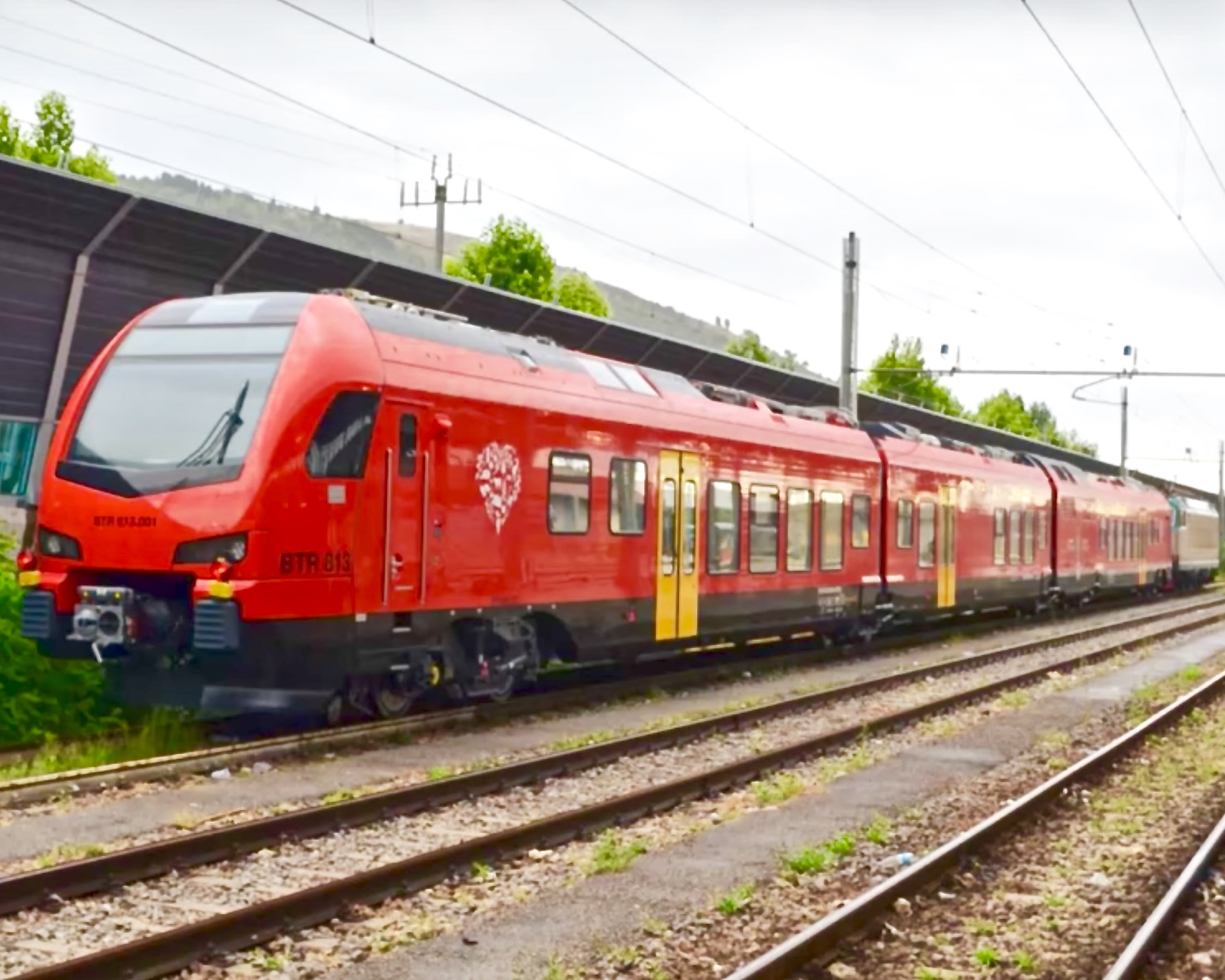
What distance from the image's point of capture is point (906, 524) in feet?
81.9

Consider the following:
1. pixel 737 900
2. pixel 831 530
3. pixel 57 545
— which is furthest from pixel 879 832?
pixel 831 530

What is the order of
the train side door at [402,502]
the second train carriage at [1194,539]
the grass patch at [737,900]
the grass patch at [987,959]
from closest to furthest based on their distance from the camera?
1. the grass patch at [987,959]
2. the grass patch at [737,900]
3. the train side door at [402,502]
4. the second train carriage at [1194,539]

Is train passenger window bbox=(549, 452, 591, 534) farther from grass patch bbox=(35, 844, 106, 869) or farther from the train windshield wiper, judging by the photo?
grass patch bbox=(35, 844, 106, 869)

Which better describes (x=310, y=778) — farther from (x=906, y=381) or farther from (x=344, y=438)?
(x=906, y=381)

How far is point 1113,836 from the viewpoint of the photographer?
10383 mm

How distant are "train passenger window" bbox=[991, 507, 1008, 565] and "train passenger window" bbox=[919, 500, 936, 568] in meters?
3.79

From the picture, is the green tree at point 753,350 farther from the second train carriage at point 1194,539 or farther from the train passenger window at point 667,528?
the train passenger window at point 667,528

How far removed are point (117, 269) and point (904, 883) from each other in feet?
39.1

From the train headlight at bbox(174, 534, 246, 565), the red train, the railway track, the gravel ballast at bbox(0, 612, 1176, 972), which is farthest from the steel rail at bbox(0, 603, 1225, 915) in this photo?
the train headlight at bbox(174, 534, 246, 565)

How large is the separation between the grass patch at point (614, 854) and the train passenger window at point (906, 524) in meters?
15.7

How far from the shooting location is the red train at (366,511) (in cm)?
1180

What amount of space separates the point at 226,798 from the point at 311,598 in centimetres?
203

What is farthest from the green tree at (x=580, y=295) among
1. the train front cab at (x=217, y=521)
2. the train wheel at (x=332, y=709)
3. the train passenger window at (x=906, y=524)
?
the train front cab at (x=217, y=521)

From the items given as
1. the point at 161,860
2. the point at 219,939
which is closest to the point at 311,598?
the point at 161,860
